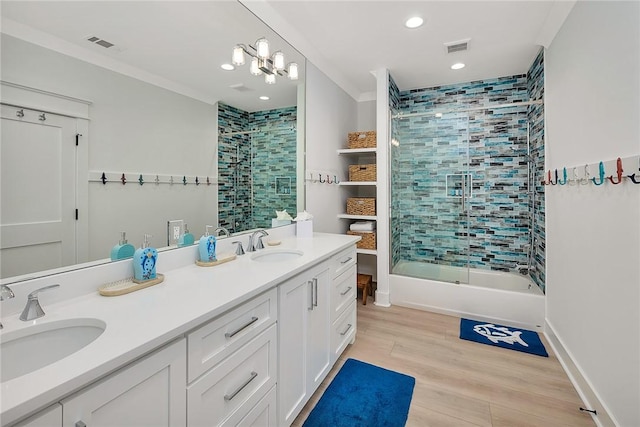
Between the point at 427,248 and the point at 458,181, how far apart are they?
34.0 inches

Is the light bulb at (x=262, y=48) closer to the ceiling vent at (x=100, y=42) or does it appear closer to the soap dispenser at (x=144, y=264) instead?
the ceiling vent at (x=100, y=42)

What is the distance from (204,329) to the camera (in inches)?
37.7

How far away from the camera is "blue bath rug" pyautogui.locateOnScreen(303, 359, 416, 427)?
158 cm

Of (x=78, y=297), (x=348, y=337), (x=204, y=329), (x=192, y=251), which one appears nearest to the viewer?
(x=204, y=329)

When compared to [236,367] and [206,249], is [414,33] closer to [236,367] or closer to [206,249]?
[206,249]

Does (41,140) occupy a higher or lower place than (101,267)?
higher

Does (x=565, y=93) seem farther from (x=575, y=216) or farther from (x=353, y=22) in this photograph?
(x=353, y=22)

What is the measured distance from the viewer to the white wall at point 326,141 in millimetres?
2768

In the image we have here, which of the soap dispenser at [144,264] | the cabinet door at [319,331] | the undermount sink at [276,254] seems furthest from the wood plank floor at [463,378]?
the soap dispenser at [144,264]

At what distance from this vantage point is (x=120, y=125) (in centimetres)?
126

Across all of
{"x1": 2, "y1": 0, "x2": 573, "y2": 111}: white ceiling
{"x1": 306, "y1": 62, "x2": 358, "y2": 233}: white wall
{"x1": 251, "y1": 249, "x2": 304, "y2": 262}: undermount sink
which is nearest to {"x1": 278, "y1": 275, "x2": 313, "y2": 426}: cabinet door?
{"x1": 251, "y1": 249, "x2": 304, "y2": 262}: undermount sink

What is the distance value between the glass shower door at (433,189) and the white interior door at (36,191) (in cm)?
280

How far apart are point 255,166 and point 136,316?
1389mm

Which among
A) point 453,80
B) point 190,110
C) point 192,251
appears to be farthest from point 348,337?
point 453,80
